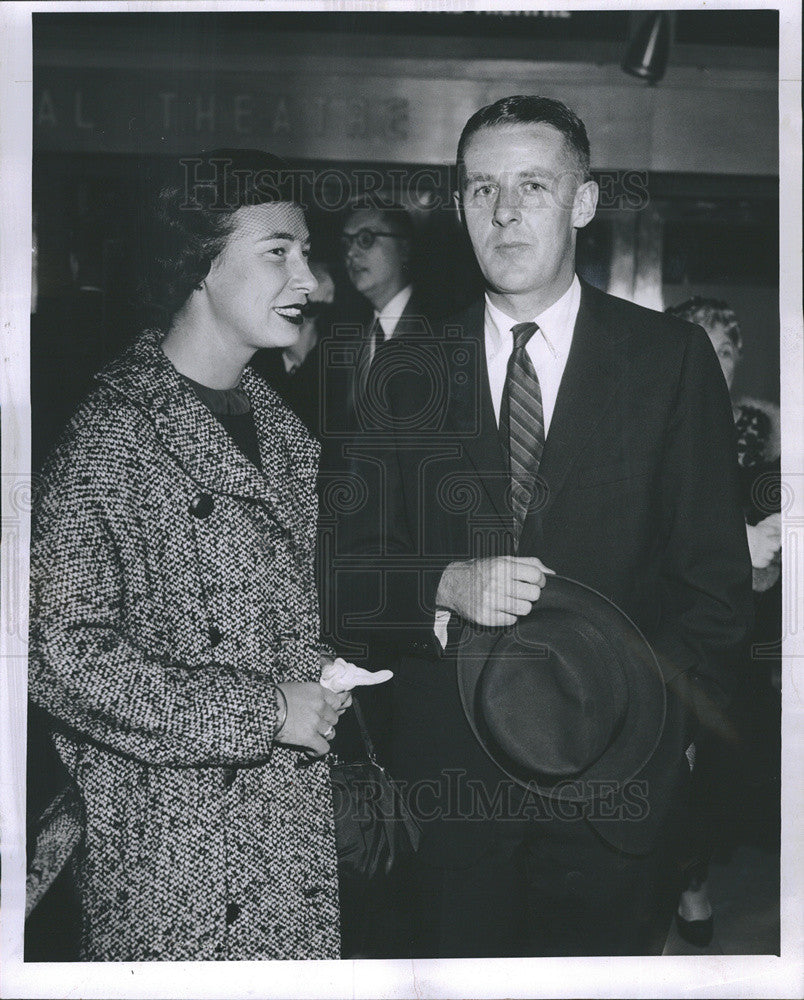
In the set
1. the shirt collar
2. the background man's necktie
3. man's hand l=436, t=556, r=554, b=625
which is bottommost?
man's hand l=436, t=556, r=554, b=625

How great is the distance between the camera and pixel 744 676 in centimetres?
273

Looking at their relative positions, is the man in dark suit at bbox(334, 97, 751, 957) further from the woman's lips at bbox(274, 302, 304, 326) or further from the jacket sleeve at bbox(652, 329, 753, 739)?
the woman's lips at bbox(274, 302, 304, 326)

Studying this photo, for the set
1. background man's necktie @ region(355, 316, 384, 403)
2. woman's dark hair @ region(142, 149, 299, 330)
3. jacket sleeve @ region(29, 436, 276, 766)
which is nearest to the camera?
jacket sleeve @ region(29, 436, 276, 766)

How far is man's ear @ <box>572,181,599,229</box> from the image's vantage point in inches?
105

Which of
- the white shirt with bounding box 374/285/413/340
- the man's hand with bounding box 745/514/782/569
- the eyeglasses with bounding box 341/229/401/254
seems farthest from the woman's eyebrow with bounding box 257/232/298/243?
the man's hand with bounding box 745/514/782/569

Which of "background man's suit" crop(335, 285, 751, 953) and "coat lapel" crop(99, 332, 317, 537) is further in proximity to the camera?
"background man's suit" crop(335, 285, 751, 953)

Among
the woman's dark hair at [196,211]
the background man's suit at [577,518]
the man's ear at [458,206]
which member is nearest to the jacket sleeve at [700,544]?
the background man's suit at [577,518]

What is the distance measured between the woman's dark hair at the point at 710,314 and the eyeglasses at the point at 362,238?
2.59 feet

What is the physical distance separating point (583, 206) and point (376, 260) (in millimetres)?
570

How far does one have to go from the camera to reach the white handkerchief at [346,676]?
2.62 m

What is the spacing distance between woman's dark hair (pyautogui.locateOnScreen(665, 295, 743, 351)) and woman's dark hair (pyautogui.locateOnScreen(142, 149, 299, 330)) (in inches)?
42.3

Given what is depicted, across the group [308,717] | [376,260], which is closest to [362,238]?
[376,260]

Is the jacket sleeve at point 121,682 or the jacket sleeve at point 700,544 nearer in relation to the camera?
the jacket sleeve at point 121,682

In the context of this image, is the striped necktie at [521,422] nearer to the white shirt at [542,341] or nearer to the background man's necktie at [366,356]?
the white shirt at [542,341]
